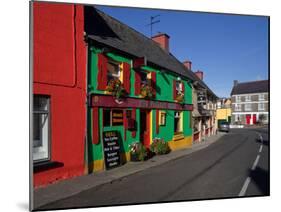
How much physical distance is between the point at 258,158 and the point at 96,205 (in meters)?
3.32

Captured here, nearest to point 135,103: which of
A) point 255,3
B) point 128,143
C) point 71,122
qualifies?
point 128,143

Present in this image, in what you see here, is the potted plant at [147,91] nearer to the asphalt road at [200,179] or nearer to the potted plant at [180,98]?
the potted plant at [180,98]

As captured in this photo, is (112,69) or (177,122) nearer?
(112,69)

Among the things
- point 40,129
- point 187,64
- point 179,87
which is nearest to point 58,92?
point 40,129

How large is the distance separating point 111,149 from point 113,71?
149 centimetres

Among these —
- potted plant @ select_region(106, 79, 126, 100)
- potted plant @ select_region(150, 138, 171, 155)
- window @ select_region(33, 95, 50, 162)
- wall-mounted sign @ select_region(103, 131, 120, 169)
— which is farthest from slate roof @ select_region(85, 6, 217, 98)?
wall-mounted sign @ select_region(103, 131, 120, 169)

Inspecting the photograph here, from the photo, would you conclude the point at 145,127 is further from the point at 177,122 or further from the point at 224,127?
the point at 224,127

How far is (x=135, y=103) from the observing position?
503 cm

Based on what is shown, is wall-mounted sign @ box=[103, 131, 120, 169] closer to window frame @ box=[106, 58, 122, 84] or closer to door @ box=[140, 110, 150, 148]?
door @ box=[140, 110, 150, 148]

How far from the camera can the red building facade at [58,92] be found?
12.6 ft

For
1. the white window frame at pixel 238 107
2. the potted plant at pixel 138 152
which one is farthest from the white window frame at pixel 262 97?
the potted plant at pixel 138 152

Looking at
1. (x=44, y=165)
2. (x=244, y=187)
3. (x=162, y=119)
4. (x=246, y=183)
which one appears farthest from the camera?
(x=162, y=119)

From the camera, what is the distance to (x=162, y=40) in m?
4.78
